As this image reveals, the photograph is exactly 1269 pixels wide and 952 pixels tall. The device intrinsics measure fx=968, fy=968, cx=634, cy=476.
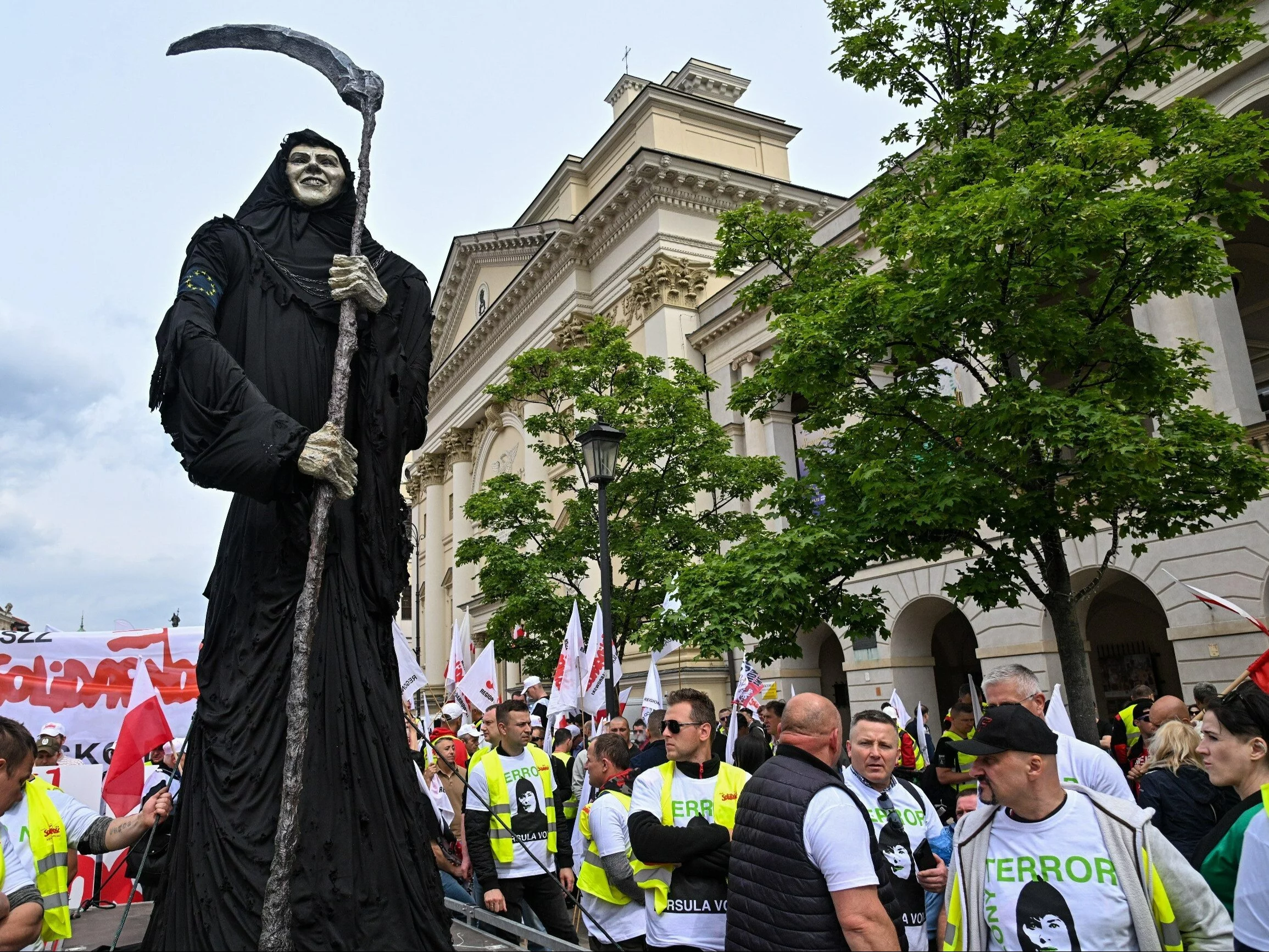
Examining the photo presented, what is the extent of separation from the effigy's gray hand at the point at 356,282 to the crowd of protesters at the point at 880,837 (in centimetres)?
187

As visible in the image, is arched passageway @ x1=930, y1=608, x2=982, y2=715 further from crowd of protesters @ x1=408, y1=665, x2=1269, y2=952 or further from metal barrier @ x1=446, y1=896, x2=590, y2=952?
metal barrier @ x1=446, y1=896, x2=590, y2=952

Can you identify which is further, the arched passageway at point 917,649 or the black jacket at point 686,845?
the arched passageway at point 917,649

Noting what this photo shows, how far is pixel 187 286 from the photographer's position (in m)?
2.97

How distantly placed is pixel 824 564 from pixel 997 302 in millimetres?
3375

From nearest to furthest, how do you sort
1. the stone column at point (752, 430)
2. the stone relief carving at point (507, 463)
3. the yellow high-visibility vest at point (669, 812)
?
the yellow high-visibility vest at point (669, 812)
the stone column at point (752, 430)
the stone relief carving at point (507, 463)

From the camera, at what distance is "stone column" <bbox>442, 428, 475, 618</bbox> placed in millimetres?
44969

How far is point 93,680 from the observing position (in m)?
10.2

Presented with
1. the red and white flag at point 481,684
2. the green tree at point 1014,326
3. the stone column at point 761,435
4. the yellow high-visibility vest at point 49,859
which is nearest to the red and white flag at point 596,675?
the red and white flag at point 481,684

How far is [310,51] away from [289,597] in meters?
1.84

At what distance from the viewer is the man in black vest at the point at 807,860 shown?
135 inches

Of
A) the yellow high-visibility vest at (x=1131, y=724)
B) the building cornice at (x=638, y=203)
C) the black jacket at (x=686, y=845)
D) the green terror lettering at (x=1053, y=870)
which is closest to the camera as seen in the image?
the green terror lettering at (x=1053, y=870)

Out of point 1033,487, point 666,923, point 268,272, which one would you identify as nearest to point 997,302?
point 1033,487

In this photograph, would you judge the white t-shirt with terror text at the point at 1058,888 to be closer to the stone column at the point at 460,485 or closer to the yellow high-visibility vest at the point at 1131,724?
the yellow high-visibility vest at the point at 1131,724

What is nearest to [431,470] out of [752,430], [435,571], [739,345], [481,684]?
[435,571]
